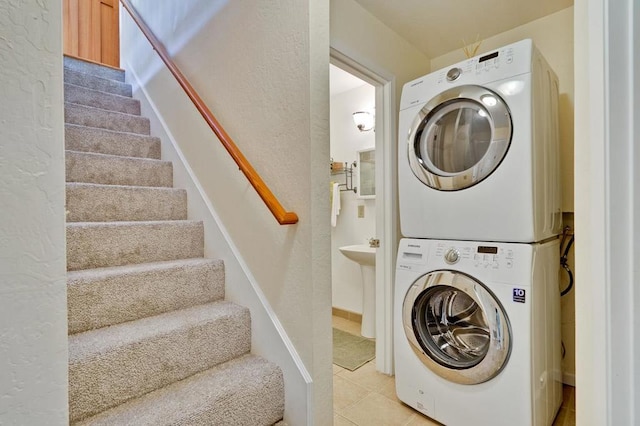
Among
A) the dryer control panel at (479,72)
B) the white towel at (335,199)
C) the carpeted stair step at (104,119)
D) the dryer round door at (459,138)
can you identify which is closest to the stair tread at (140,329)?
the dryer round door at (459,138)

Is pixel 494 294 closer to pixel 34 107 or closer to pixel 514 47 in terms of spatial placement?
pixel 514 47

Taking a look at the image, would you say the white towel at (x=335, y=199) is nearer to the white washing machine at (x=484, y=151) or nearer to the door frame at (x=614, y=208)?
the white washing machine at (x=484, y=151)

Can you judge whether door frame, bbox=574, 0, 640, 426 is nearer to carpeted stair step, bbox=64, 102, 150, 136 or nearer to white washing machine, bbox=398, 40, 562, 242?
white washing machine, bbox=398, 40, 562, 242

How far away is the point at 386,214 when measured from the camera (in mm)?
2160

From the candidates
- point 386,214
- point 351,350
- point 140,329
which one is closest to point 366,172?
point 386,214

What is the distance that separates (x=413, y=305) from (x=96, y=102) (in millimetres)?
2857

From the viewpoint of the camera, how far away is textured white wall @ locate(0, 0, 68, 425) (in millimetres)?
542

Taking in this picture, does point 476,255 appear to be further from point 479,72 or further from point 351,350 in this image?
point 351,350

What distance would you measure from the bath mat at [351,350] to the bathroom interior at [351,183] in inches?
12.2

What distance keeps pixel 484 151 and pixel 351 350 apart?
185cm

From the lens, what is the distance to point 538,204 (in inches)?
56.4

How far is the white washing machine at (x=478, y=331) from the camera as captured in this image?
4.44ft

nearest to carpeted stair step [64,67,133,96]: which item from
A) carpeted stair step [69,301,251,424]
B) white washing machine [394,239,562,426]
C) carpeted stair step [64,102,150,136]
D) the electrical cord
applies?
carpeted stair step [64,102,150,136]

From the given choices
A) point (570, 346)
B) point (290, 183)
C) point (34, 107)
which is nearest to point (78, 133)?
point (290, 183)
